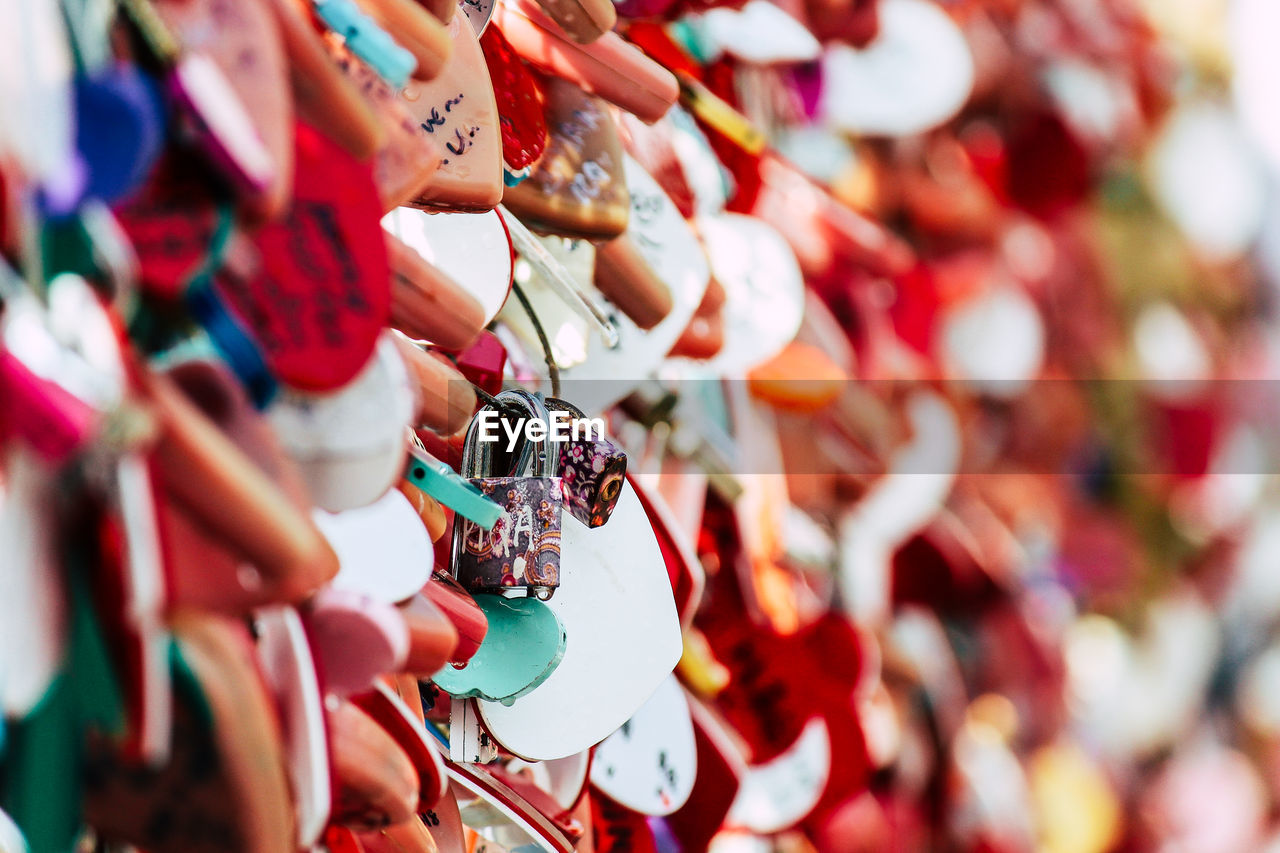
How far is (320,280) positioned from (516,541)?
0.52 feet

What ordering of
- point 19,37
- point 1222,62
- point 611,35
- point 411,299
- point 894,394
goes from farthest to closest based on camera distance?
point 1222,62 < point 894,394 < point 611,35 < point 411,299 < point 19,37

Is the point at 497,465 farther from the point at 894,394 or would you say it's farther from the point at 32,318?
the point at 894,394

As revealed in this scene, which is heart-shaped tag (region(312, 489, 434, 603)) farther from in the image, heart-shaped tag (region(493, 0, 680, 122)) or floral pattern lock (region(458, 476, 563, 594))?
heart-shaped tag (region(493, 0, 680, 122))

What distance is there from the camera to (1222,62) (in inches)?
71.4

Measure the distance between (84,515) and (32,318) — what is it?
4cm

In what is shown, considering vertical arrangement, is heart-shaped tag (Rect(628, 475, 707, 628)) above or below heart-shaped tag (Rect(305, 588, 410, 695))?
below

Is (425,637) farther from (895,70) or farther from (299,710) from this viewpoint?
(895,70)

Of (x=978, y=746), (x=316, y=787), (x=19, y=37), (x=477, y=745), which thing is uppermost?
(x=19, y=37)

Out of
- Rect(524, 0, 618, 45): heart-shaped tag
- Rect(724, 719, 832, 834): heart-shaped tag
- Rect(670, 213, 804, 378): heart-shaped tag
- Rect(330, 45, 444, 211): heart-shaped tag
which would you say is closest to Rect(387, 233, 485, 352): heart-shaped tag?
Rect(330, 45, 444, 211): heart-shaped tag

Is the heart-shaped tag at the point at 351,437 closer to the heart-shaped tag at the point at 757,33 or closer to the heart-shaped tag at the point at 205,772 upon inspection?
the heart-shaped tag at the point at 205,772

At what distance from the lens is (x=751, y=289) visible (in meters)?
0.66

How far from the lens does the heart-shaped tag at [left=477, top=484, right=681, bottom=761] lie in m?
0.44

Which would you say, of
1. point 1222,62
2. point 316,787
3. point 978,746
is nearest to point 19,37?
point 316,787

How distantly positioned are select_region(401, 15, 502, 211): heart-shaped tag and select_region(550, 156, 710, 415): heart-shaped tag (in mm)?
127
